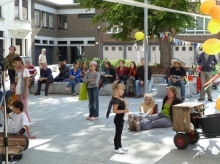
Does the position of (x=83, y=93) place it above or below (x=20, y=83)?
below

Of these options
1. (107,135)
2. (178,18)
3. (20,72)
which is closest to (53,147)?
(107,135)

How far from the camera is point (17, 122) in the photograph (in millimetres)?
6820

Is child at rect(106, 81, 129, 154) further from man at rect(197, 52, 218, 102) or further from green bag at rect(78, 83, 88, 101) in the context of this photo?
man at rect(197, 52, 218, 102)

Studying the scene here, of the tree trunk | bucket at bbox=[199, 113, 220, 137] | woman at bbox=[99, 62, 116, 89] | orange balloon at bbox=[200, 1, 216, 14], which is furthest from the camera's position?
the tree trunk

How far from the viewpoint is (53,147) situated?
6566mm

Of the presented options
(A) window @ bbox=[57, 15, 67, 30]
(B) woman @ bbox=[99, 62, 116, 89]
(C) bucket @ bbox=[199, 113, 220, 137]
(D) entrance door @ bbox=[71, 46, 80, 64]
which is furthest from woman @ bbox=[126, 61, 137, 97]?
(A) window @ bbox=[57, 15, 67, 30]

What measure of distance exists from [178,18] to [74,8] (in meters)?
24.2

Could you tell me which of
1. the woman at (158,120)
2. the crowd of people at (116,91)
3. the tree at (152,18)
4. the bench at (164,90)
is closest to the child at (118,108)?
the crowd of people at (116,91)

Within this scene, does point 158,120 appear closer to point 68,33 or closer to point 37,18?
point 37,18

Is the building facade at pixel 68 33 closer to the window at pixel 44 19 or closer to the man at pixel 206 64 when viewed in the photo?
the window at pixel 44 19

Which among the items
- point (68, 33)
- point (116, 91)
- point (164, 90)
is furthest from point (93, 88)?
point (68, 33)

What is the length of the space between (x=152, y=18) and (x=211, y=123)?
13.1 meters

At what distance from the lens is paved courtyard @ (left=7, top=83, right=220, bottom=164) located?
5.83m

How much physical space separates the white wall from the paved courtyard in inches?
858
